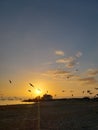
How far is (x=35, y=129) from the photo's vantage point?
90.1 feet

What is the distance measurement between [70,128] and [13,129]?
5.77m

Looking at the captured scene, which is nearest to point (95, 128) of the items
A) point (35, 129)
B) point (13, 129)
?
point (35, 129)

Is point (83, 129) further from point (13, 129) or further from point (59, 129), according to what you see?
point (13, 129)

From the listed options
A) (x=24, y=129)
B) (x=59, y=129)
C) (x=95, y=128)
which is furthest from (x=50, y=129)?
(x=95, y=128)

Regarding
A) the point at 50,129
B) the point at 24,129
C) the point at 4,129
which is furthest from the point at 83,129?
the point at 4,129

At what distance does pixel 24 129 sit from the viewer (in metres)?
27.6

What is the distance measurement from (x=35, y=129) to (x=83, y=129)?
187 inches

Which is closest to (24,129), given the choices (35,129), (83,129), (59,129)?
(35,129)

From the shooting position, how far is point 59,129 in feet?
88.6

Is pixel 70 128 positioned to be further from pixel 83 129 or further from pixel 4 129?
pixel 4 129

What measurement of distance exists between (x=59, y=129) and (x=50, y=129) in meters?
0.89

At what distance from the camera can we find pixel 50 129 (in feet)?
89.1

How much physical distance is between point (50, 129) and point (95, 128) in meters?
4.62

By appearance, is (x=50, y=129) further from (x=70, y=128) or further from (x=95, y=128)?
(x=95, y=128)
